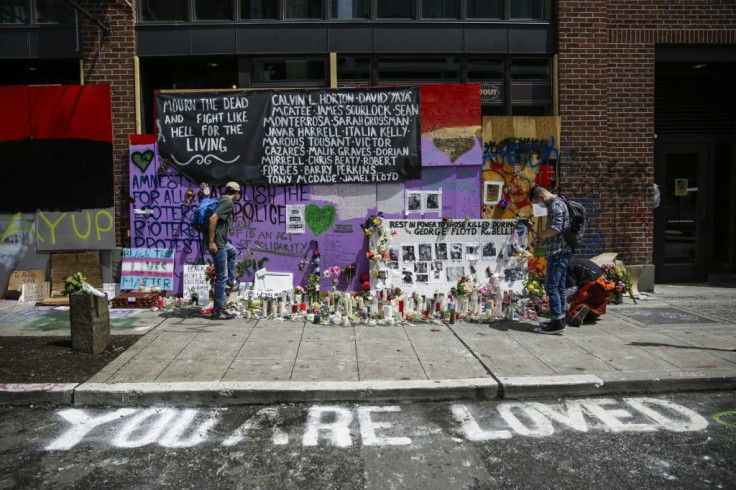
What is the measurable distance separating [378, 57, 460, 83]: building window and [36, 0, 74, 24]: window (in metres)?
5.16

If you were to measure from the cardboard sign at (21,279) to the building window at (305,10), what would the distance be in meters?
5.83

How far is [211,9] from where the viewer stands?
9.69 metres

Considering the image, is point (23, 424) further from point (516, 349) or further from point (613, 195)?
point (613, 195)

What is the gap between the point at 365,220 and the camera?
30.9 ft

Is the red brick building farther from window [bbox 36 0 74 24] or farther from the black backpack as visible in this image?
the black backpack

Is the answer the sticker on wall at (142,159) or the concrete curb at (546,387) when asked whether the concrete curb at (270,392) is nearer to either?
the concrete curb at (546,387)

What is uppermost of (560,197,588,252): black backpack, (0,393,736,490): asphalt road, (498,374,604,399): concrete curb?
(560,197,588,252): black backpack

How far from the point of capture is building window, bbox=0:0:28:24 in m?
9.62

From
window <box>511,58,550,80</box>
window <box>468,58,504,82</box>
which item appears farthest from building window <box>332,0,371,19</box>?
window <box>511,58,550,80</box>

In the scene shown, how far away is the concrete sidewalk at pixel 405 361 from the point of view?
5.54m

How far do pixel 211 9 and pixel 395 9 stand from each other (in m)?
3.01

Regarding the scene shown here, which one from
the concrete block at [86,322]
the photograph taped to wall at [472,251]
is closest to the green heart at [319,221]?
the photograph taped to wall at [472,251]

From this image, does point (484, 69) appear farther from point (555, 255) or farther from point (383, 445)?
point (383, 445)

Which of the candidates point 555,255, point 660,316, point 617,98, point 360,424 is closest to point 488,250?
point 555,255
